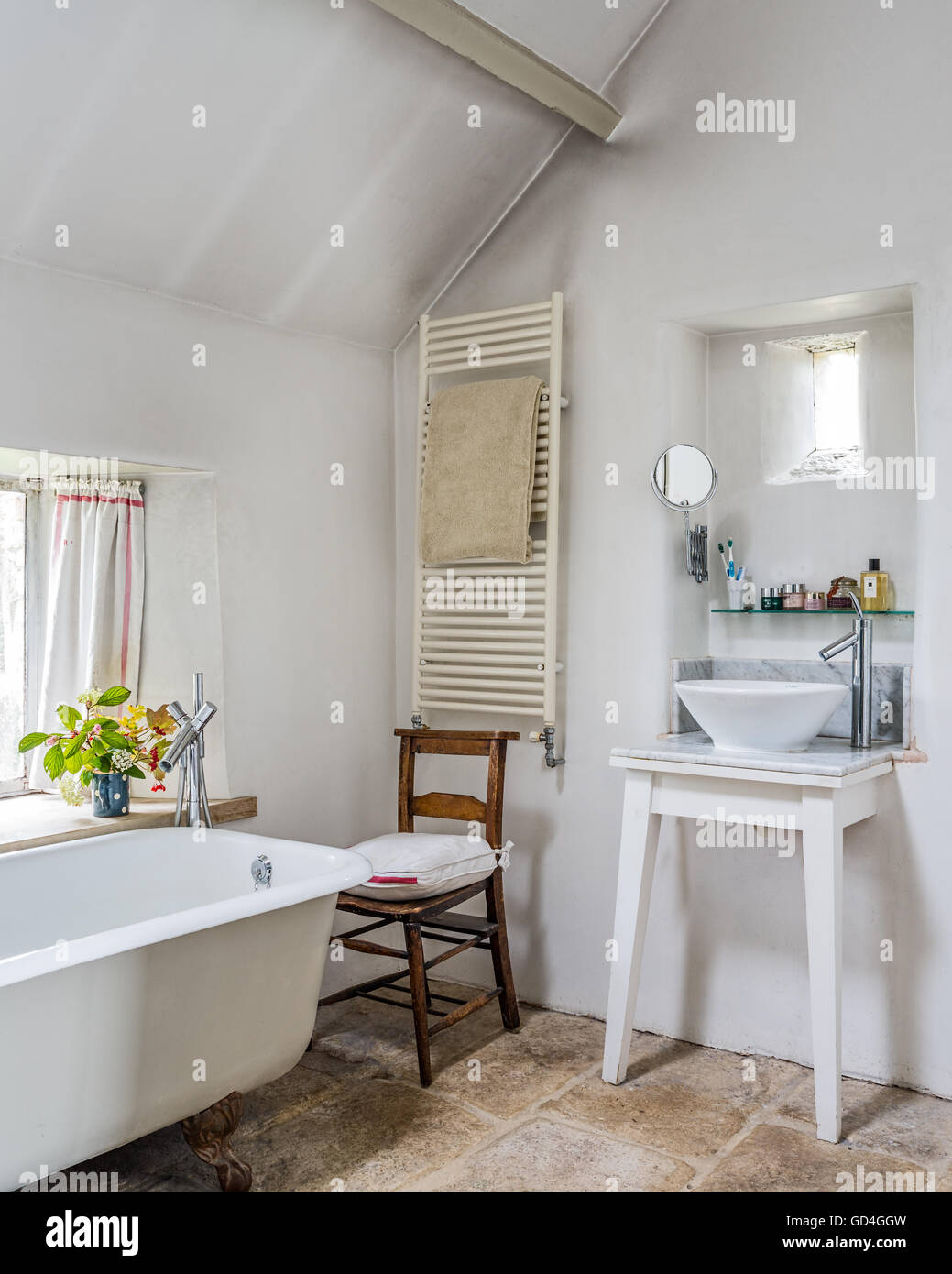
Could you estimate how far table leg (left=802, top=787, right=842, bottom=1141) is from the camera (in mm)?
2371

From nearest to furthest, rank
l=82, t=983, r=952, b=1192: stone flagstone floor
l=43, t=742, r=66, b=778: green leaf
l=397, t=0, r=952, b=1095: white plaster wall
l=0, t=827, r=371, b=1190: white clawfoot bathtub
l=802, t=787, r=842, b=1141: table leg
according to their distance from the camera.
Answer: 1. l=0, t=827, r=371, b=1190: white clawfoot bathtub
2. l=82, t=983, r=952, b=1192: stone flagstone floor
3. l=802, t=787, r=842, b=1141: table leg
4. l=397, t=0, r=952, b=1095: white plaster wall
5. l=43, t=742, r=66, b=778: green leaf

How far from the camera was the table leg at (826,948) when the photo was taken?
7.78ft

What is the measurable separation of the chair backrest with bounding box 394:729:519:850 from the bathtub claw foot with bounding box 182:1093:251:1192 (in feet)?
3.61

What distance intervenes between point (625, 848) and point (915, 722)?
0.78 meters

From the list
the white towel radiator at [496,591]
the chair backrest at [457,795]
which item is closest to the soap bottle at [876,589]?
the white towel radiator at [496,591]

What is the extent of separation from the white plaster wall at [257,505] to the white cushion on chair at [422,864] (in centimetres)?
45

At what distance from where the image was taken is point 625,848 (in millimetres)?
2693

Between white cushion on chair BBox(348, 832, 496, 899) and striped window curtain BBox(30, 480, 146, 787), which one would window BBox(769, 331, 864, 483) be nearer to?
white cushion on chair BBox(348, 832, 496, 899)

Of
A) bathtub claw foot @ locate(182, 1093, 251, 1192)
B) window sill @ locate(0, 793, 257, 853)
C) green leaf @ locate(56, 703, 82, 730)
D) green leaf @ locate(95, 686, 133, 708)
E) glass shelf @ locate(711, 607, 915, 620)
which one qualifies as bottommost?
bathtub claw foot @ locate(182, 1093, 251, 1192)

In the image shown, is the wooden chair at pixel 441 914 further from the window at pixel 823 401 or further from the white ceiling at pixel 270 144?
the white ceiling at pixel 270 144

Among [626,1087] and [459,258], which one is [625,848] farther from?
[459,258]

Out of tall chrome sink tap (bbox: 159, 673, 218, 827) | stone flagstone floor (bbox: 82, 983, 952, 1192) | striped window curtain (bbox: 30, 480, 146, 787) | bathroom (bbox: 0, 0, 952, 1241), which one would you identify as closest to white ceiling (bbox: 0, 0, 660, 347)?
bathroom (bbox: 0, 0, 952, 1241)

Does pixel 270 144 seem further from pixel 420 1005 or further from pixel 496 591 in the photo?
pixel 420 1005
